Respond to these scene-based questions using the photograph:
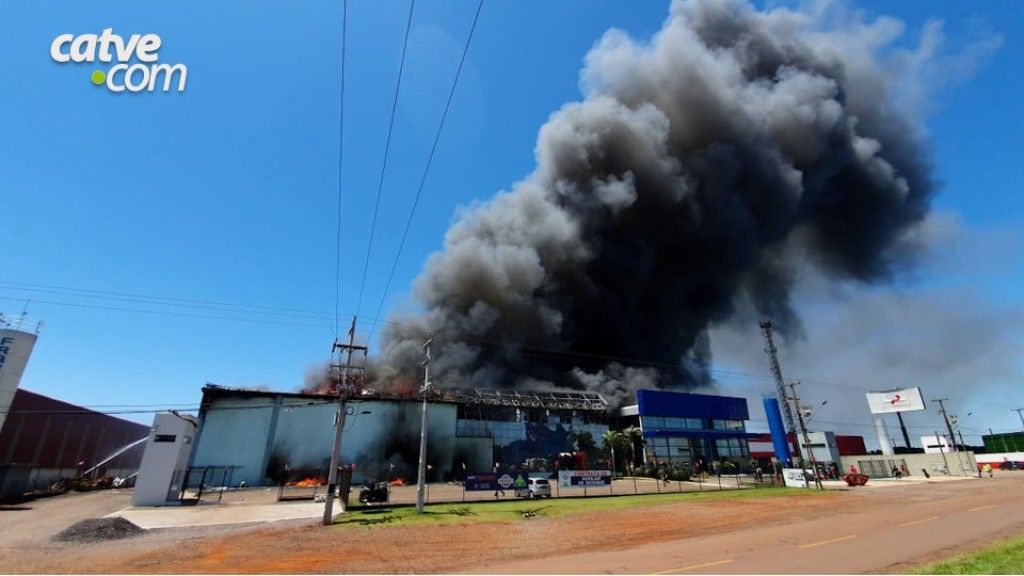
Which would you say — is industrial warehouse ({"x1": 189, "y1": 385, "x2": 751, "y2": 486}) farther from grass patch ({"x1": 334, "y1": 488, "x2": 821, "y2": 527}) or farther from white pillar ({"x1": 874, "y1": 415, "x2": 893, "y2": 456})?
white pillar ({"x1": 874, "y1": 415, "x2": 893, "y2": 456})

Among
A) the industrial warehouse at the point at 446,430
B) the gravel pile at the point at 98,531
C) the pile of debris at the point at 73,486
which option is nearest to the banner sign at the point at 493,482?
the industrial warehouse at the point at 446,430

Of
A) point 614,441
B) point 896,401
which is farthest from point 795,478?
point 896,401

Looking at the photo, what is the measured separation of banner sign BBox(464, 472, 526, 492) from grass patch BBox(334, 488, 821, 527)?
1.37 m

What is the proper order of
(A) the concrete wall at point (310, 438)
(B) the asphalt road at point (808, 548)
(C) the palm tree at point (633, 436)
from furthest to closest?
(C) the palm tree at point (633, 436), (A) the concrete wall at point (310, 438), (B) the asphalt road at point (808, 548)

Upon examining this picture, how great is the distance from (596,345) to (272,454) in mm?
43951

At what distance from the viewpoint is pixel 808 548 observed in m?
12.2

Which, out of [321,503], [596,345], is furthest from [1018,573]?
[596,345]

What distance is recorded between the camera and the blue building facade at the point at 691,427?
193 feet

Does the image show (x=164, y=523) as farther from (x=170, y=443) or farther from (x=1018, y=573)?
(x=1018, y=573)

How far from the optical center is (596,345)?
69.4 meters

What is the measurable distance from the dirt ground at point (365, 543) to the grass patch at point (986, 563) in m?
6.24

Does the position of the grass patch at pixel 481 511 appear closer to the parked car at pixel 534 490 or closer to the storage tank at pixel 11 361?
the parked car at pixel 534 490

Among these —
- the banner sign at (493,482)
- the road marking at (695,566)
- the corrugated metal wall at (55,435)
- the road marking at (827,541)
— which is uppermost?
the corrugated metal wall at (55,435)

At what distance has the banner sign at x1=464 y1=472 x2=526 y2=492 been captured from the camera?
28406 millimetres
